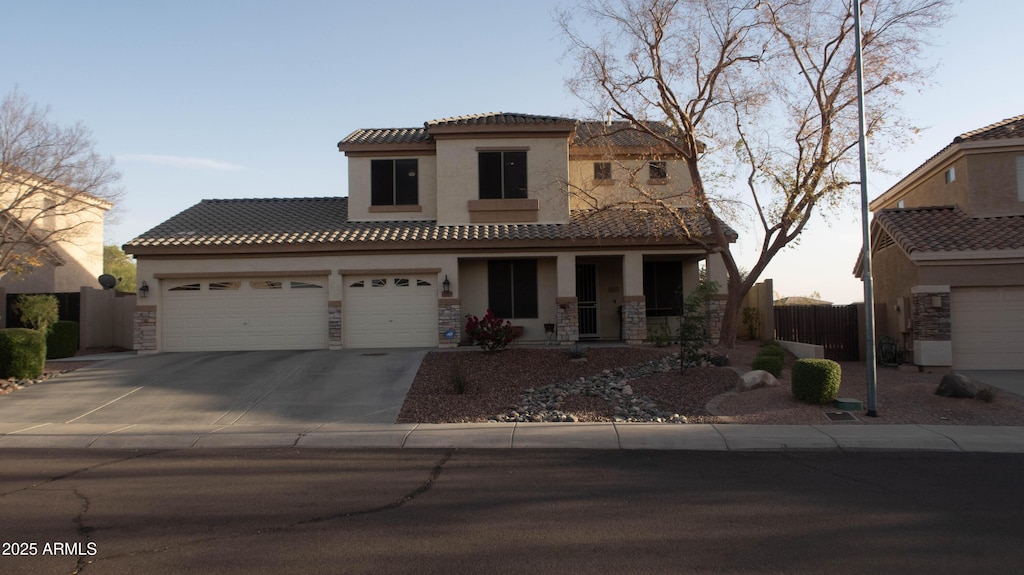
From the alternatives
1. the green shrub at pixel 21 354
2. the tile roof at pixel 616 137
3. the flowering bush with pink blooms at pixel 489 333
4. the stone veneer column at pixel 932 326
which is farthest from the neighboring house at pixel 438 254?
the stone veneer column at pixel 932 326

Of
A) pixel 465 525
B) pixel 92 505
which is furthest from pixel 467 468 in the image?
pixel 92 505

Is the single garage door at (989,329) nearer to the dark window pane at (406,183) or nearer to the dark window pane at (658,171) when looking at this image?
the dark window pane at (658,171)

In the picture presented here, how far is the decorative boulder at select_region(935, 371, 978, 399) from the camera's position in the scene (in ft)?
41.5

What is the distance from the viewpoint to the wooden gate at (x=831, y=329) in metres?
19.7

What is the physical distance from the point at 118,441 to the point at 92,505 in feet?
13.3

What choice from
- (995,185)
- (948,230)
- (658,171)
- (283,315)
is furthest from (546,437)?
(995,185)

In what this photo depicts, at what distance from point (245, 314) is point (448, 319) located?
5813 millimetres

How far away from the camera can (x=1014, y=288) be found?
16672mm

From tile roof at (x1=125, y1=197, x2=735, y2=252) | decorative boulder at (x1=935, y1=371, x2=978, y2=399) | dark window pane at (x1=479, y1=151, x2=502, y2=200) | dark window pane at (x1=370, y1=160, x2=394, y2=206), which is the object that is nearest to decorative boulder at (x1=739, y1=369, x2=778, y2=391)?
decorative boulder at (x1=935, y1=371, x2=978, y2=399)

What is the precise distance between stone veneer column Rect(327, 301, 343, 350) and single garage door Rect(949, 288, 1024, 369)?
15479 millimetres

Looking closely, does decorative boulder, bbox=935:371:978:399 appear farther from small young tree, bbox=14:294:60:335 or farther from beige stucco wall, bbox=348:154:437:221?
small young tree, bbox=14:294:60:335

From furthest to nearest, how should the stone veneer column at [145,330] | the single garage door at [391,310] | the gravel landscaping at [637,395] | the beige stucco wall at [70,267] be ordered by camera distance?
the beige stucco wall at [70,267], the single garage door at [391,310], the stone veneer column at [145,330], the gravel landscaping at [637,395]

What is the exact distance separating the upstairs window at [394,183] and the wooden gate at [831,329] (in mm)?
11920

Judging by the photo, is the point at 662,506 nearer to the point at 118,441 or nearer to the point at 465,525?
the point at 465,525
